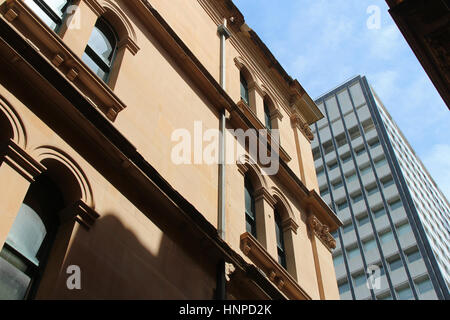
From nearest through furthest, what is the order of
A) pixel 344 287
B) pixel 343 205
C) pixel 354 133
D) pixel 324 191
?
pixel 344 287 < pixel 343 205 < pixel 324 191 < pixel 354 133

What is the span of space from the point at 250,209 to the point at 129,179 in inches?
215

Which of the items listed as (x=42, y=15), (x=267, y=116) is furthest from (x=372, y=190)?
(x=42, y=15)

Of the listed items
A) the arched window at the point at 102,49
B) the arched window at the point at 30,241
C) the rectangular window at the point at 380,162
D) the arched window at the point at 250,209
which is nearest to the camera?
the arched window at the point at 30,241

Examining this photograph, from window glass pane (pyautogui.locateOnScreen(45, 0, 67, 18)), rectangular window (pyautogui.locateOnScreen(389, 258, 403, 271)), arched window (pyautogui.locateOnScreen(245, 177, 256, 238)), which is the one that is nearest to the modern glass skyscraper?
rectangular window (pyautogui.locateOnScreen(389, 258, 403, 271))

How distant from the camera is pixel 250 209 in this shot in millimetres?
14469

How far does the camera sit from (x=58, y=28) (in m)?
11.0

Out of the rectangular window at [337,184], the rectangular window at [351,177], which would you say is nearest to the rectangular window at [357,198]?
the rectangular window at [351,177]

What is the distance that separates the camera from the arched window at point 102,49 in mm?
11453

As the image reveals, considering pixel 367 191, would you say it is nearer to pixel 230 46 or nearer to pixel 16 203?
pixel 230 46

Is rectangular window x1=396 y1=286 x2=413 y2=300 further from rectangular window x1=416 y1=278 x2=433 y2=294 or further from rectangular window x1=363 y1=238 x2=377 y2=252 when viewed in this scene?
rectangular window x1=363 y1=238 x2=377 y2=252

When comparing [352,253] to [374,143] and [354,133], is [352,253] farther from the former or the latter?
[354,133]

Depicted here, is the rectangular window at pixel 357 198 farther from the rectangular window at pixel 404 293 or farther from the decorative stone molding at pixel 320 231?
the decorative stone molding at pixel 320 231

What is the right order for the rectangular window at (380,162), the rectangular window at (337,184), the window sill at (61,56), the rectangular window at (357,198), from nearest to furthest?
the window sill at (61,56)
the rectangular window at (357,198)
the rectangular window at (380,162)
the rectangular window at (337,184)

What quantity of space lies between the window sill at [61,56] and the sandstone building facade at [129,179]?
0.02m
